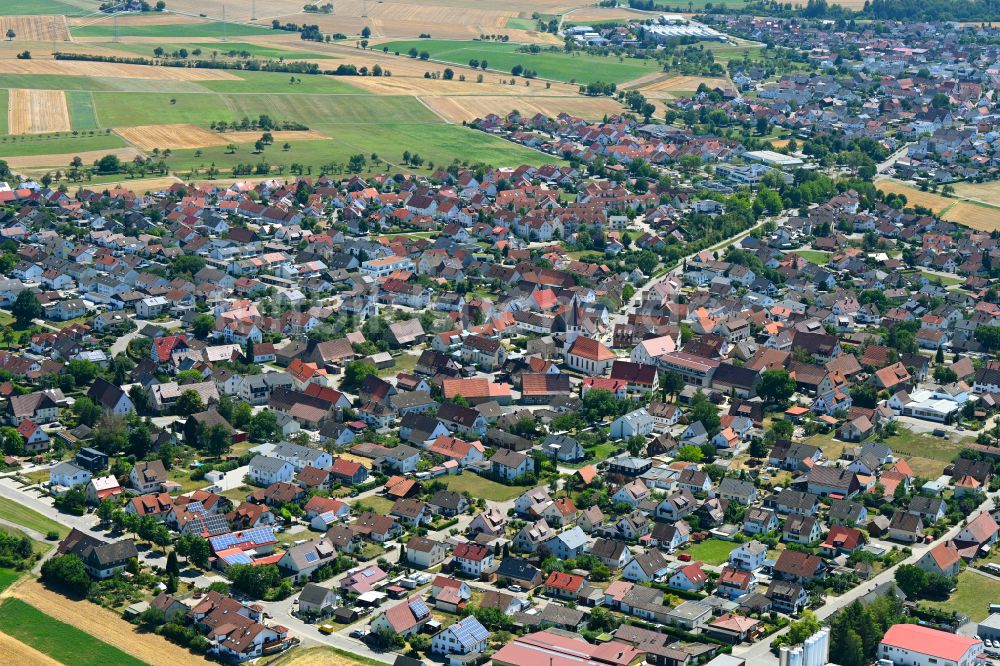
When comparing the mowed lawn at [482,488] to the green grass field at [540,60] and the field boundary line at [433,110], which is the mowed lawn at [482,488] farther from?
the green grass field at [540,60]

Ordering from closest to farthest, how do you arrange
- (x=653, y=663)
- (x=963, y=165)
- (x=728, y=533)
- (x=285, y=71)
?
(x=653, y=663), (x=728, y=533), (x=963, y=165), (x=285, y=71)

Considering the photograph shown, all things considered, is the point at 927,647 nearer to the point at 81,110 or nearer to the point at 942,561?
the point at 942,561

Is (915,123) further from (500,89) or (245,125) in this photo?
(245,125)

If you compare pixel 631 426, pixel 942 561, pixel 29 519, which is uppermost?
pixel 942 561

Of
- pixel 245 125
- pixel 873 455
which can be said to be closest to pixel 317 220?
pixel 245 125

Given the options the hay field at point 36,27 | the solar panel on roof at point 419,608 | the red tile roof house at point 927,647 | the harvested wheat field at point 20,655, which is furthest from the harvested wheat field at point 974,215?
the hay field at point 36,27

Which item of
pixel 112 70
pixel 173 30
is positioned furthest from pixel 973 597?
pixel 173 30
